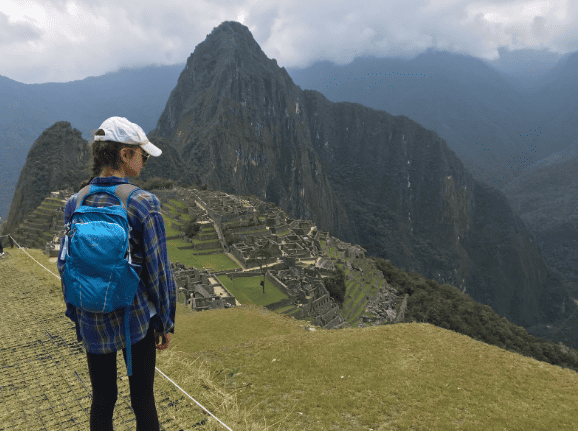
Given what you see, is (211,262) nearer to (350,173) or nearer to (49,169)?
(49,169)

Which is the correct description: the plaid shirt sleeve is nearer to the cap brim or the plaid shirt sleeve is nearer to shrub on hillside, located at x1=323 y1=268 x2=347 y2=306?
the cap brim

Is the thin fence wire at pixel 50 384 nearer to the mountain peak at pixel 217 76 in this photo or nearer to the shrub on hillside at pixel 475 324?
the shrub on hillside at pixel 475 324

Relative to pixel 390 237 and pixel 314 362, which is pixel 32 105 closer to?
pixel 390 237

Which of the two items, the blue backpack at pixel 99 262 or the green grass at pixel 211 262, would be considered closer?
the blue backpack at pixel 99 262

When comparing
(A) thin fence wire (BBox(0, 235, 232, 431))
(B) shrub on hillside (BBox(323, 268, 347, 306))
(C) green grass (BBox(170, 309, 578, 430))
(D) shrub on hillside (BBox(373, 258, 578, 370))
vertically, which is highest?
(A) thin fence wire (BBox(0, 235, 232, 431))

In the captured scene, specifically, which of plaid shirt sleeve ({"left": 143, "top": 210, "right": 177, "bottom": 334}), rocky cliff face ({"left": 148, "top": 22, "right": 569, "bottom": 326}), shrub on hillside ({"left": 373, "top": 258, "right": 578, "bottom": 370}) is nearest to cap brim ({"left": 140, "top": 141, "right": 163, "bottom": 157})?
plaid shirt sleeve ({"left": 143, "top": 210, "right": 177, "bottom": 334})

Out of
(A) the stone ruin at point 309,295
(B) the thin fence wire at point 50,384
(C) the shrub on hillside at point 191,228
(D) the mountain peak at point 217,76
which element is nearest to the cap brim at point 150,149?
(B) the thin fence wire at point 50,384
